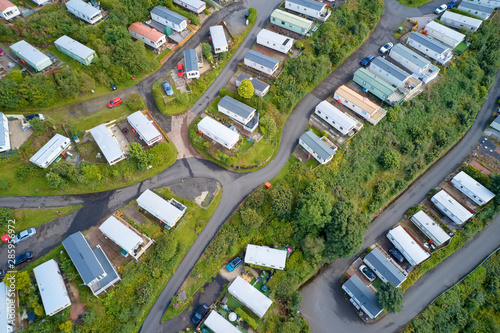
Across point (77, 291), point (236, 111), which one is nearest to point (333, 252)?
point (236, 111)

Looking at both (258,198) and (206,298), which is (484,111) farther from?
(206,298)

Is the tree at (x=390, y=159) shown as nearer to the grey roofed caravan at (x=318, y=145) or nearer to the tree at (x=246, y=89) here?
the grey roofed caravan at (x=318, y=145)

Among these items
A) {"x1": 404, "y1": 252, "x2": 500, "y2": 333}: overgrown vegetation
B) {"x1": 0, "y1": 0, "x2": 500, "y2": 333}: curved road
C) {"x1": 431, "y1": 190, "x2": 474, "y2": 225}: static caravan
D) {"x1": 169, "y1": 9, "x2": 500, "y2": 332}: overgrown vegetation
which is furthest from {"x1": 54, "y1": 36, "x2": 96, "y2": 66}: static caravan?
{"x1": 404, "y1": 252, "x2": 500, "y2": 333}: overgrown vegetation

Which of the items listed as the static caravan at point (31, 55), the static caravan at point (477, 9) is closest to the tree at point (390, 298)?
the static caravan at point (31, 55)

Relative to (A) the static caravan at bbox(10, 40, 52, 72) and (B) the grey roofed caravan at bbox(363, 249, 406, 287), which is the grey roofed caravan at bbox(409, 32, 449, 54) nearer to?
(B) the grey roofed caravan at bbox(363, 249, 406, 287)

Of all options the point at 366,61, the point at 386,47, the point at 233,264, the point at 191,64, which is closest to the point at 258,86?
the point at 191,64
